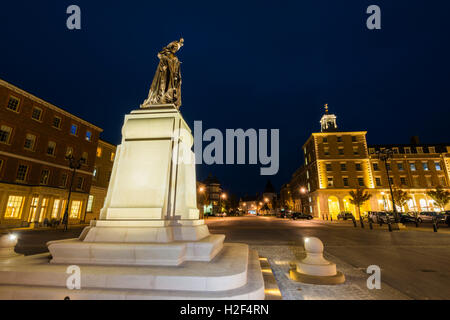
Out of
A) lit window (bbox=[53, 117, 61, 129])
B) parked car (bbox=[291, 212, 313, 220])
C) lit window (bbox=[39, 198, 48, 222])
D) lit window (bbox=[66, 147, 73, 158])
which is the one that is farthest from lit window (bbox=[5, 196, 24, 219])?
parked car (bbox=[291, 212, 313, 220])

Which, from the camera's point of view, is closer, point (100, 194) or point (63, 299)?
point (63, 299)

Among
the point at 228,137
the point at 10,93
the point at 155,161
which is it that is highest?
the point at 10,93

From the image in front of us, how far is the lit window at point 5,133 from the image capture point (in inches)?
813

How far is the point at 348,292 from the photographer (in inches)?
158

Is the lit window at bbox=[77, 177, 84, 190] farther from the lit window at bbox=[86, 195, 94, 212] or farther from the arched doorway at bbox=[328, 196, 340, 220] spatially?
the arched doorway at bbox=[328, 196, 340, 220]

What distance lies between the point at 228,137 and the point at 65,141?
90.7ft

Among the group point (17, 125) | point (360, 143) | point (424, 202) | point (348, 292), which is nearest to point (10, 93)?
point (17, 125)

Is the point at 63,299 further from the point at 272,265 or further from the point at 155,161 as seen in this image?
the point at 272,265

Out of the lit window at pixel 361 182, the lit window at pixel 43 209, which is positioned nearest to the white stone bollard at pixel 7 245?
the lit window at pixel 43 209

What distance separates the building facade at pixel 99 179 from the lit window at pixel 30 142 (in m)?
8.75

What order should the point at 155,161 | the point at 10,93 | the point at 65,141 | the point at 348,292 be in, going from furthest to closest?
1. the point at 65,141
2. the point at 10,93
3. the point at 155,161
4. the point at 348,292

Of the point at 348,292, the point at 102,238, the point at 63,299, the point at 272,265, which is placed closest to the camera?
the point at 63,299

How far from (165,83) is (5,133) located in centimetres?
2466
